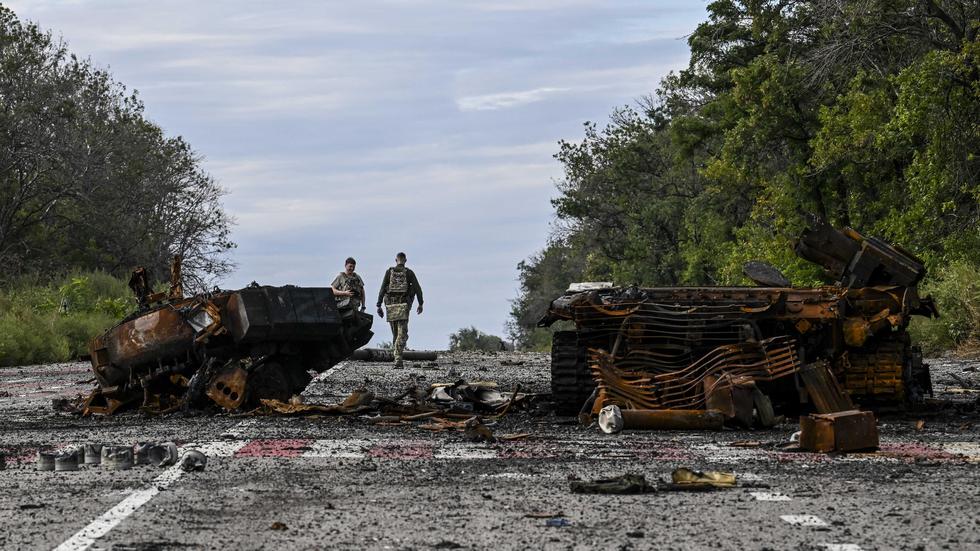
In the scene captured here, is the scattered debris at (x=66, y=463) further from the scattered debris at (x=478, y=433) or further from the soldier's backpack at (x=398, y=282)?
the soldier's backpack at (x=398, y=282)

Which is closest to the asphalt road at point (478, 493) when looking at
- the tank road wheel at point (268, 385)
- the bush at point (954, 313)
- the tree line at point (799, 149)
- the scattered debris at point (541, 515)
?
the scattered debris at point (541, 515)

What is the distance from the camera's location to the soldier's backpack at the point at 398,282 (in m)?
27.8

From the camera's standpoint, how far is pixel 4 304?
148ft

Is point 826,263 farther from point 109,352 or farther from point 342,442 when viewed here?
point 109,352

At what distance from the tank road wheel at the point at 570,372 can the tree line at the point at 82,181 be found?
41.0 m

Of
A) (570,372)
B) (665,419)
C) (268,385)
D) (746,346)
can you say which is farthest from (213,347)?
(746,346)

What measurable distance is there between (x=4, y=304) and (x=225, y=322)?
97.8 ft

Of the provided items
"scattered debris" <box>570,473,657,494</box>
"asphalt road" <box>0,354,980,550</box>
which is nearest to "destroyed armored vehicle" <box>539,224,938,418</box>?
"asphalt road" <box>0,354,980,550</box>

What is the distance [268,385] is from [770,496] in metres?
9.27

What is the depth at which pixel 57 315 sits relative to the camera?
4272 centimetres

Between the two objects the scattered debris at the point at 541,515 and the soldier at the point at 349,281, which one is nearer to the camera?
the scattered debris at the point at 541,515

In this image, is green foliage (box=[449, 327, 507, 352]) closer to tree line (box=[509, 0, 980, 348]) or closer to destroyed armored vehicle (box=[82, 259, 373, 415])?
tree line (box=[509, 0, 980, 348])

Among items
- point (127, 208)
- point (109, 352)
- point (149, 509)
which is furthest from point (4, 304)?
point (149, 509)

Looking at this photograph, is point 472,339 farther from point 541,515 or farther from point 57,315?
point 541,515
